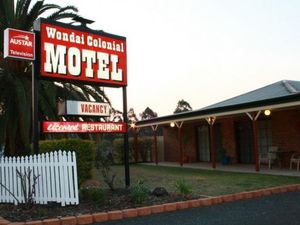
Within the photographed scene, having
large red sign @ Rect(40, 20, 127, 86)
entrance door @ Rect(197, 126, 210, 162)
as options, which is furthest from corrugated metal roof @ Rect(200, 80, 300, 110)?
large red sign @ Rect(40, 20, 127, 86)

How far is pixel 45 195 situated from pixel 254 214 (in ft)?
13.8

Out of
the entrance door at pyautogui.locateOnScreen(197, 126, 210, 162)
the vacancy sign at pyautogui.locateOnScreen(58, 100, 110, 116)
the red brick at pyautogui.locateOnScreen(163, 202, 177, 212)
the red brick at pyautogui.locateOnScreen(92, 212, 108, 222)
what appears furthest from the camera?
the entrance door at pyautogui.locateOnScreen(197, 126, 210, 162)

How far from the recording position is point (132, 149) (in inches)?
1048

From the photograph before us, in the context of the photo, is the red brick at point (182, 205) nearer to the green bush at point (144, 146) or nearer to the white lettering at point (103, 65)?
the white lettering at point (103, 65)

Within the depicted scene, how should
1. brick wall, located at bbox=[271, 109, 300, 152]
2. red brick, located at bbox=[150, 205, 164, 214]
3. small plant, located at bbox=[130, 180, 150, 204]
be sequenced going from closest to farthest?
red brick, located at bbox=[150, 205, 164, 214], small plant, located at bbox=[130, 180, 150, 204], brick wall, located at bbox=[271, 109, 300, 152]

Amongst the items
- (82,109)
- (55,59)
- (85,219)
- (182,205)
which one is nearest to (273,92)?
(82,109)

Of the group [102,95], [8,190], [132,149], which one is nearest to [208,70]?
[132,149]

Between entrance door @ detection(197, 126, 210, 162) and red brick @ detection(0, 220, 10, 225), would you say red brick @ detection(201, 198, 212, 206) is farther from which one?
entrance door @ detection(197, 126, 210, 162)

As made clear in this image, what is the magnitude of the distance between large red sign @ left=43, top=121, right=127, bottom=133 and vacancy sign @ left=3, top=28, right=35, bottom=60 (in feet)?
5.32

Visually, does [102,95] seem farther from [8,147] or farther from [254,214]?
[254,214]

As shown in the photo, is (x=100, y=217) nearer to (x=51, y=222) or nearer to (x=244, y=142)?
(x=51, y=222)

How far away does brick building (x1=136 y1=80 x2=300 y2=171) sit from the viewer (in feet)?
53.4

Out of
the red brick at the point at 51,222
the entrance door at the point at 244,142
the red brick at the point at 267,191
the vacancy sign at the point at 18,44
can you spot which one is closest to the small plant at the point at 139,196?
the red brick at the point at 51,222

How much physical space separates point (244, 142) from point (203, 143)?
3484mm
